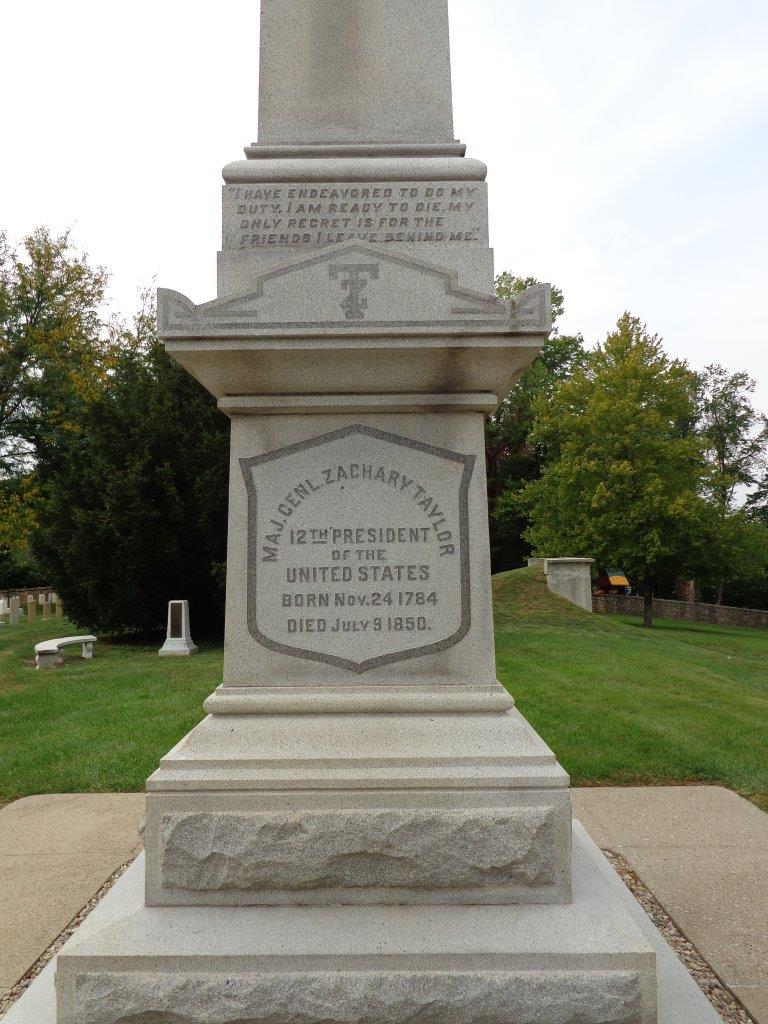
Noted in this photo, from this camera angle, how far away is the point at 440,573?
10.2ft

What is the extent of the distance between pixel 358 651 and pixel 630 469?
23.0 m

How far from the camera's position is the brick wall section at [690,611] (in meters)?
33.7

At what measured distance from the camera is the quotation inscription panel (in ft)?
10.9

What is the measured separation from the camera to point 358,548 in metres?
3.12

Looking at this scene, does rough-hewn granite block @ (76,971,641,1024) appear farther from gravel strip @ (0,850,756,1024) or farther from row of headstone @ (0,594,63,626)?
row of headstone @ (0,594,63,626)

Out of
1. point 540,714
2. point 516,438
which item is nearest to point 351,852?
point 540,714

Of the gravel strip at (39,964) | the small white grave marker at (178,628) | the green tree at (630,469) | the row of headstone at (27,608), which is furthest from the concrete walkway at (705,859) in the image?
the green tree at (630,469)

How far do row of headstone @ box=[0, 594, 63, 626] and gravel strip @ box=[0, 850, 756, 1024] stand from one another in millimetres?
18569

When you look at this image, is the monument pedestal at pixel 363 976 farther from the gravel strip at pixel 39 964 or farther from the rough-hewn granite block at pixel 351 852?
the gravel strip at pixel 39 964

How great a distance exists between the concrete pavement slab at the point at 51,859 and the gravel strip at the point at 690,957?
8.18 ft

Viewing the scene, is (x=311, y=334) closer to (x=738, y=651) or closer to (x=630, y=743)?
(x=630, y=743)

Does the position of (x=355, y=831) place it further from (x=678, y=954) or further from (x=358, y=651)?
(x=678, y=954)

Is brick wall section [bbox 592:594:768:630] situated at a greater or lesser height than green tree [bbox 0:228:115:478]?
lesser

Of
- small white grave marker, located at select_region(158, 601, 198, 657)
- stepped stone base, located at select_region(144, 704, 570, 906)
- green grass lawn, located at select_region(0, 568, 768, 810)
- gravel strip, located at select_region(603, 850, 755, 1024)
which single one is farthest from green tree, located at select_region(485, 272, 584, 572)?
stepped stone base, located at select_region(144, 704, 570, 906)
